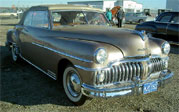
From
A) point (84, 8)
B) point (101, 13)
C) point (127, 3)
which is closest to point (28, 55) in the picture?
point (84, 8)

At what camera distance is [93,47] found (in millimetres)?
2850

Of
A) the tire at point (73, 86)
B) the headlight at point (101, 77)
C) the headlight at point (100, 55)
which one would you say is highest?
the headlight at point (100, 55)

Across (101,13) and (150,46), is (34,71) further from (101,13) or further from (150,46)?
(150,46)

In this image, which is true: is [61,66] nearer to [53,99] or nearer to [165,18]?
[53,99]

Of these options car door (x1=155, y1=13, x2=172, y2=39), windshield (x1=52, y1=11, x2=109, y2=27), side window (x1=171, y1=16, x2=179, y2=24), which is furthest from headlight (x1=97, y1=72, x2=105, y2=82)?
side window (x1=171, y1=16, x2=179, y2=24)

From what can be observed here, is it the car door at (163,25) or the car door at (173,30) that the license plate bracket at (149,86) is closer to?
the car door at (173,30)

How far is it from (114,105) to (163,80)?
36.5 inches

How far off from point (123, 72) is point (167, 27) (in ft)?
21.1

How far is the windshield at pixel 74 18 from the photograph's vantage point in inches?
165

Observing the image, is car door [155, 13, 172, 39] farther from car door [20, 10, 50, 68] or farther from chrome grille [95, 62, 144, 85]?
chrome grille [95, 62, 144, 85]

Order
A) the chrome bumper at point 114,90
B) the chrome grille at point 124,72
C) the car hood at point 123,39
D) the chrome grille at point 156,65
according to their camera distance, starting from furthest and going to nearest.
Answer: the chrome grille at point 156,65 < the car hood at point 123,39 < the chrome grille at point 124,72 < the chrome bumper at point 114,90

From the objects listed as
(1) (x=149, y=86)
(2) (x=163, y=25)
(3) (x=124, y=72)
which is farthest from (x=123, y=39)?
(2) (x=163, y=25)

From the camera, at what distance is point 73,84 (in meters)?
3.24

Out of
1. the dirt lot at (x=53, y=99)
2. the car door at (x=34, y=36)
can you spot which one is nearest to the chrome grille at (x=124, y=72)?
the dirt lot at (x=53, y=99)
